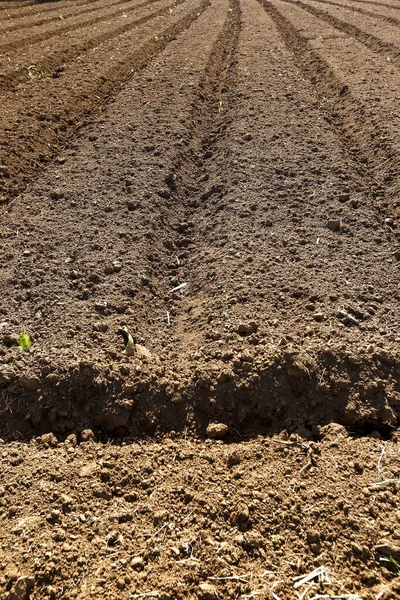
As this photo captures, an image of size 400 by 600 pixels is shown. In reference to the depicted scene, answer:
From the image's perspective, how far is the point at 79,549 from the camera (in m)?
2.16

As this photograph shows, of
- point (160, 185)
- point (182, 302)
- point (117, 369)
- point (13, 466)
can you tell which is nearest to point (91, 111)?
point (160, 185)

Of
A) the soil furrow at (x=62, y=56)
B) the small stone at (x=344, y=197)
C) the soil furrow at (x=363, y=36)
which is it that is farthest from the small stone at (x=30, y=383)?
the soil furrow at (x=363, y=36)

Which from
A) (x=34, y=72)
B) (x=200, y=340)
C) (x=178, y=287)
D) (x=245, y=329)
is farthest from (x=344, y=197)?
(x=34, y=72)

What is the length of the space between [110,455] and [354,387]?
1.51 metres

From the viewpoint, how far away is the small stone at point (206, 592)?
199 cm

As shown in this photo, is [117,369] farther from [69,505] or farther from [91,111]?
[91,111]

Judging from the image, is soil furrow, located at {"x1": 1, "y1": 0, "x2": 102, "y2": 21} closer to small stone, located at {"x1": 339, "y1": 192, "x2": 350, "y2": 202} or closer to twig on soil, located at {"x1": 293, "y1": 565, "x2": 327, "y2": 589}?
small stone, located at {"x1": 339, "y1": 192, "x2": 350, "y2": 202}

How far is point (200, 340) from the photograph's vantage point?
3311 millimetres

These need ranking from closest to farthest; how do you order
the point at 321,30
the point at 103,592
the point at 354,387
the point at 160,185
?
1. the point at 103,592
2. the point at 354,387
3. the point at 160,185
4. the point at 321,30

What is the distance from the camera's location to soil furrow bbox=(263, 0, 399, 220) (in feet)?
16.7

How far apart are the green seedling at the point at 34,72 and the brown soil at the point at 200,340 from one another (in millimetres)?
542

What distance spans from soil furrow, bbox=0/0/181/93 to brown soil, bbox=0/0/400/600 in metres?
0.33

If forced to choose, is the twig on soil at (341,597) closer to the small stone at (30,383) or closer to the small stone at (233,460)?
the small stone at (233,460)

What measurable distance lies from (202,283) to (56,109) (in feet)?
13.0
